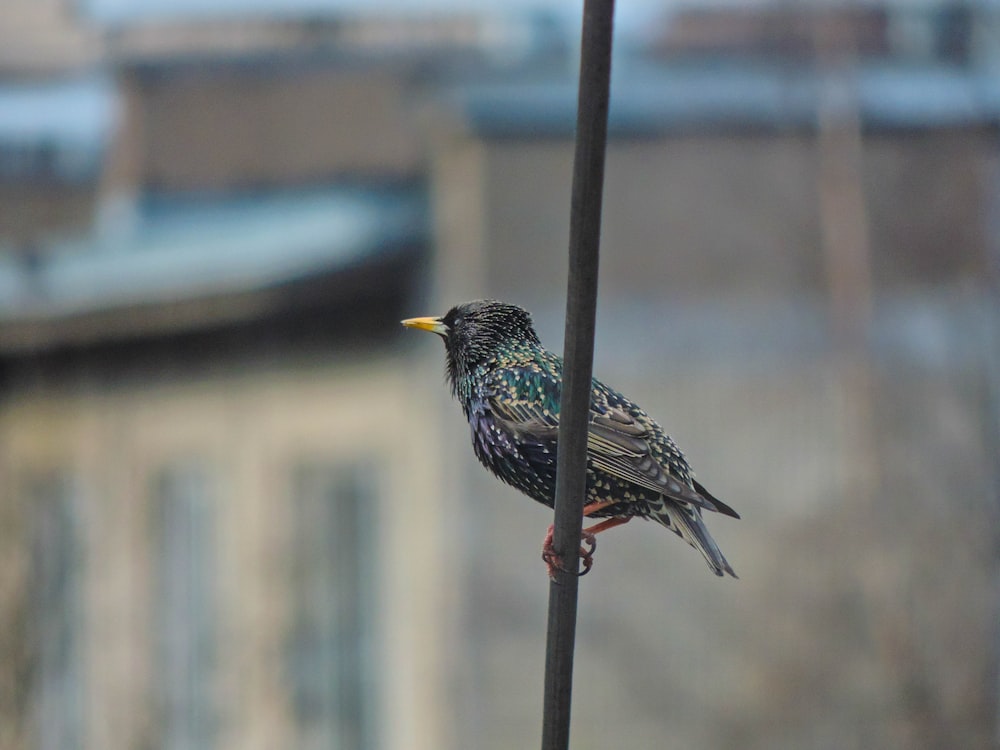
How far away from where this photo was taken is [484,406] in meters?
3.17

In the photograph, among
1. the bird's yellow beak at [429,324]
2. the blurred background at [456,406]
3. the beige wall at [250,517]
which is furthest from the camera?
the beige wall at [250,517]

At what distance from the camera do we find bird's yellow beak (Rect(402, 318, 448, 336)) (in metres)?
2.79

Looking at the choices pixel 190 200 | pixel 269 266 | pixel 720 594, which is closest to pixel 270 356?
pixel 269 266

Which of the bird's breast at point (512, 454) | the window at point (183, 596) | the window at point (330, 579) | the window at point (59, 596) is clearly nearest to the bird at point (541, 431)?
the bird's breast at point (512, 454)

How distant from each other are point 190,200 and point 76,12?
9.46 feet

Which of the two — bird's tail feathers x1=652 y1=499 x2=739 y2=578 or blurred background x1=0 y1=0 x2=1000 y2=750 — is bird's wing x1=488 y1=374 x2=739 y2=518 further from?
blurred background x1=0 y1=0 x2=1000 y2=750

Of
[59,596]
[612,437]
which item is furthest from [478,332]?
[59,596]

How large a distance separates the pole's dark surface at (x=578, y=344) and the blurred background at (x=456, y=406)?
1016cm

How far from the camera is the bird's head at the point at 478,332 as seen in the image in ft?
9.88

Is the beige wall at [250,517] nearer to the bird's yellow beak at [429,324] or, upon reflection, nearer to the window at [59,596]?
the window at [59,596]

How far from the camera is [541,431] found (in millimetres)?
3127

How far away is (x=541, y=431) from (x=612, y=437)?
0.14 meters

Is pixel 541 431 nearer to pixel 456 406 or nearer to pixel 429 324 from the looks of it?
pixel 429 324

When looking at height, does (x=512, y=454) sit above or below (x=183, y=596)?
above
